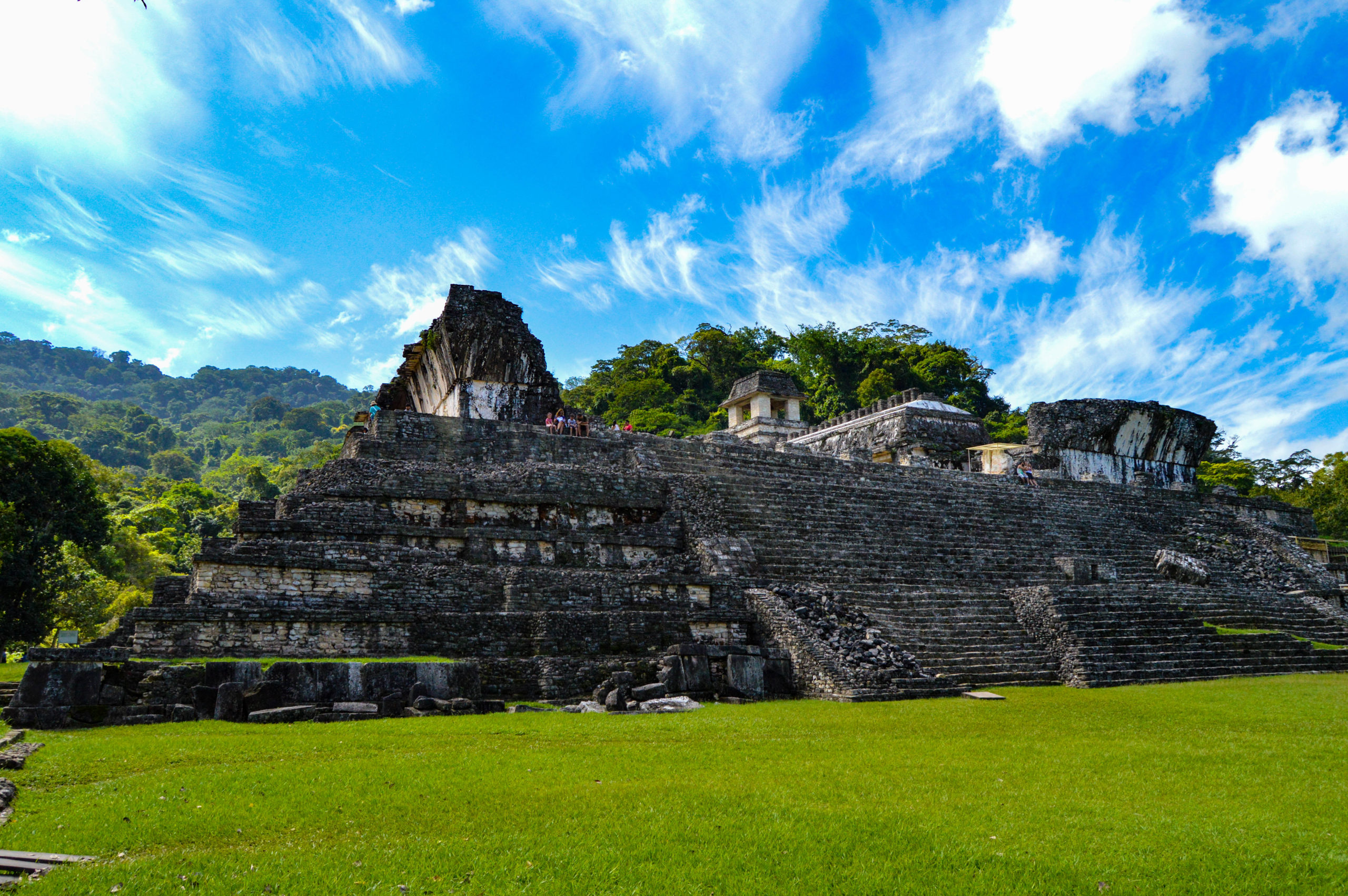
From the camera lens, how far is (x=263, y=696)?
8031 mm

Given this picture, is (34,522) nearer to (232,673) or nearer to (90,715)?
(90,715)

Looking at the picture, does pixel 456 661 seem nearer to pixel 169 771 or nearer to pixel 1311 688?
pixel 169 771

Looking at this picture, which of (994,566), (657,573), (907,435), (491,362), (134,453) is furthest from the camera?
(134,453)

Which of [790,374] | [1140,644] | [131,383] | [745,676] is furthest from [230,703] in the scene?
[131,383]

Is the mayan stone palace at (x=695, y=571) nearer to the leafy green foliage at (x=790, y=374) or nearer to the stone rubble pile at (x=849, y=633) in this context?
the stone rubble pile at (x=849, y=633)

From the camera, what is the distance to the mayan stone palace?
1005cm

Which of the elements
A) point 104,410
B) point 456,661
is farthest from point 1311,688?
point 104,410

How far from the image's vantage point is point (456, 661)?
9.16m

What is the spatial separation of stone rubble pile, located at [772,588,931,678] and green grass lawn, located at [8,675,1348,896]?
2782 millimetres

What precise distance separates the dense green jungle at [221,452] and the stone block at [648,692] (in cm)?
978

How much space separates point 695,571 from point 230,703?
6.40m

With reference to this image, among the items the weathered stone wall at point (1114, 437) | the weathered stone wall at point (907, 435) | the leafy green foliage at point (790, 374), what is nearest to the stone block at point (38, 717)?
the weathered stone wall at point (907, 435)

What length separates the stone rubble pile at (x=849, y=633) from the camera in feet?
33.4

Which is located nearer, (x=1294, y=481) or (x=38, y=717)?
(x=38, y=717)
